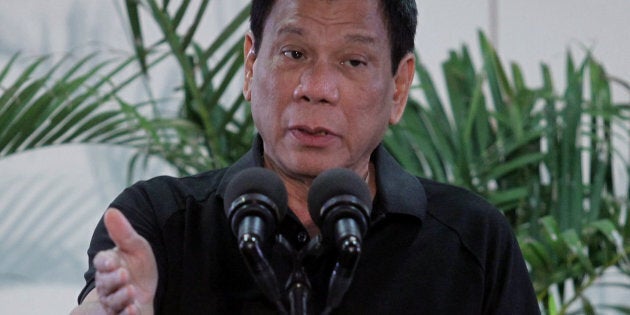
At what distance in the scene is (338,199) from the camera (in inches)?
50.8

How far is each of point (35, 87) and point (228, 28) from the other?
1.78 ft

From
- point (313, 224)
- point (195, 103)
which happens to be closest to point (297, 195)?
point (313, 224)

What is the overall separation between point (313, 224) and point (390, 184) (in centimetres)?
15

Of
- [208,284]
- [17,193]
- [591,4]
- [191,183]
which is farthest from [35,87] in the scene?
[591,4]

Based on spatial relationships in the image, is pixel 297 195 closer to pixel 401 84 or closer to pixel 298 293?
pixel 401 84

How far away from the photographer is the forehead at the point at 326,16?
1.69 metres

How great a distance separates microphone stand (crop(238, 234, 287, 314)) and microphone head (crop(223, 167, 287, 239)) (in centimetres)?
4

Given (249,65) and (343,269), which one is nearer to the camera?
(343,269)

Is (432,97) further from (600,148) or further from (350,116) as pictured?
(350,116)

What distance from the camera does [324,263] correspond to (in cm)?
154

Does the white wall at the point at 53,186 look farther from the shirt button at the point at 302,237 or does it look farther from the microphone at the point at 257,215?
the microphone at the point at 257,215

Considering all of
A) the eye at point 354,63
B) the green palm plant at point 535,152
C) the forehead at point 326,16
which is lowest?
the green palm plant at point 535,152

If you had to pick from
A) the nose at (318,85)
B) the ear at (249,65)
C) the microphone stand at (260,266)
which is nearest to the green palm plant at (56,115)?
the ear at (249,65)

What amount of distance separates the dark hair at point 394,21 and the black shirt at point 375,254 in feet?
0.59
